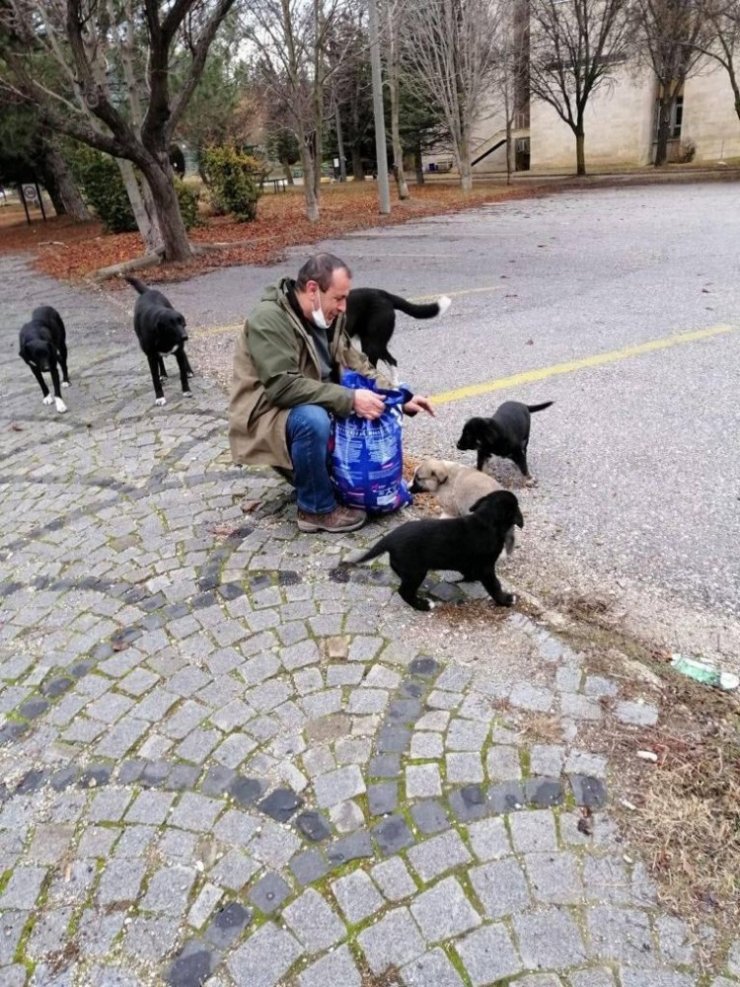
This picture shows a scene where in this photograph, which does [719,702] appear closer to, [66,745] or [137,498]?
[66,745]

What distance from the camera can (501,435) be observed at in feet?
12.6

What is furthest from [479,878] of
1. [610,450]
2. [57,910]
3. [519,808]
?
[610,450]

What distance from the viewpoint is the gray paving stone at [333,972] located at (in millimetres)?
1728

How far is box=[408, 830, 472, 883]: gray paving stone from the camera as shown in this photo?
1.97 m

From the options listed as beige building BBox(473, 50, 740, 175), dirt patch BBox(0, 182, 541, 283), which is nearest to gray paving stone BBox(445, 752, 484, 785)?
dirt patch BBox(0, 182, 541, 283)

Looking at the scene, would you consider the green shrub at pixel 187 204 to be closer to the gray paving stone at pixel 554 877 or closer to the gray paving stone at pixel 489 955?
the gray paving stone at pixel 554 877

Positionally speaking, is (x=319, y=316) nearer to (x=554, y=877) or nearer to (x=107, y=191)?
(x=554, y=877)

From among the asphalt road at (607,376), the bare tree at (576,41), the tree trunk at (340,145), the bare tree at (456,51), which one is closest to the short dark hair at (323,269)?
the asphalt road at (607,376)

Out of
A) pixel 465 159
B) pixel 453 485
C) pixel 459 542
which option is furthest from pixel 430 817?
pixel 465 159

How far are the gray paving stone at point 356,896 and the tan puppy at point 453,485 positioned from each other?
1663mm

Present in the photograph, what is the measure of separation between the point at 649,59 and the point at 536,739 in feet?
110

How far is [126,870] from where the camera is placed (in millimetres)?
2057

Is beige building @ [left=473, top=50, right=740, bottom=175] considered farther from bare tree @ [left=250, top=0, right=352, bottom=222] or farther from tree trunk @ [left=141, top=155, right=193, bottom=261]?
tree trunk @ [left=141, top=155, right=193, bottom=261]

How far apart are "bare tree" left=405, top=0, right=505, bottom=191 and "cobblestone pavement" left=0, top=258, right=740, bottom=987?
21.7 metres
